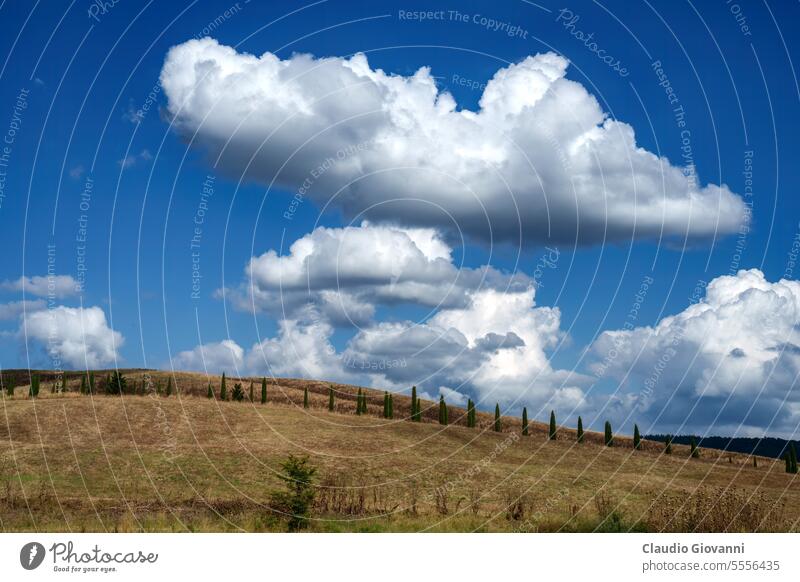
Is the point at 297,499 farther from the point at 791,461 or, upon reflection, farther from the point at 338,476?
the point at 791,461

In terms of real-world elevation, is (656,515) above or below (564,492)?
above

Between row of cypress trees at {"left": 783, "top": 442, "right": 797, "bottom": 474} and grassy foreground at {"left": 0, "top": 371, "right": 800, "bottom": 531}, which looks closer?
grassy foreground at {"left": 0, "top": 371, "right": 800, "bottom": 531}

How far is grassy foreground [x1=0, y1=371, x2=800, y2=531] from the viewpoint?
21016 millimetres

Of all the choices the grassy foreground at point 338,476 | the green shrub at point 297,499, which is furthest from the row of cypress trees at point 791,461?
the green shrub at point 297,499

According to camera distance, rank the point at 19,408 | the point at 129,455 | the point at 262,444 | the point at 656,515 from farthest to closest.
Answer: the point at 19,408
the point at 262,444
the point at 129,455
the point at 656,515

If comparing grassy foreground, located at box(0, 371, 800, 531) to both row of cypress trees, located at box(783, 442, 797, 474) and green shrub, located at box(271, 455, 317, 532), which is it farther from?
row of cypress trees, located at box(783, 442, 797, 474)

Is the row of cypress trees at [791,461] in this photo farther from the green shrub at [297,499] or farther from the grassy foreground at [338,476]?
the green shrub at [297,499]

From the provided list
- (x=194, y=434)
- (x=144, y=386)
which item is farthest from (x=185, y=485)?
(x=144, y=386)

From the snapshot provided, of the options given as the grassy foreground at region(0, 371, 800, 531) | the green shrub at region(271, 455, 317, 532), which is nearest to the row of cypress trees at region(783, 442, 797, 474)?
the grassy foreground at region(0, 371, 800, 531)

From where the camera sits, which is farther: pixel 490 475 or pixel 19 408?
pixel 19 408

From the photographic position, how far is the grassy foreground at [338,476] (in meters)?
21.0
